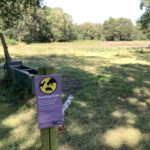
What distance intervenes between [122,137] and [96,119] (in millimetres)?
700

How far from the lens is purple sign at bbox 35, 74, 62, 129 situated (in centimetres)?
259

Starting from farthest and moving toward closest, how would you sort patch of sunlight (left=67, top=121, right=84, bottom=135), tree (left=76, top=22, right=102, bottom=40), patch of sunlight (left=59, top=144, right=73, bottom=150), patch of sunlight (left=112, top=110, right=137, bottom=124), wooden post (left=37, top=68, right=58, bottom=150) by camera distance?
tree (left=76, top=22, right=102, bottom=40) < patch of sunlight (left=112, top=110, right=137, bottom=124) < patch of sunlight (left=67, top=121, right=84, bottom=135) < patch of sunlight (left=59, top=144, right=73, bottom=150) < wooden post (left=37, top=68, right=58, bottom=150)

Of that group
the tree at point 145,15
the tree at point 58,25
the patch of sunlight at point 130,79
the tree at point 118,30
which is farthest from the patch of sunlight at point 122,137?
the tree at point 118,30

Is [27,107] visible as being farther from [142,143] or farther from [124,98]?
[142,143]

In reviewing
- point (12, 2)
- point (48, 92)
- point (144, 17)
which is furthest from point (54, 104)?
point (144, 17)

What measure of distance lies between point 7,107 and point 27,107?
46 cm

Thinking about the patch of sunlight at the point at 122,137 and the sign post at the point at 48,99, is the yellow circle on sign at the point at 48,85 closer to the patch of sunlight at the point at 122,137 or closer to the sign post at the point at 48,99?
the sign post at the point at 48,99

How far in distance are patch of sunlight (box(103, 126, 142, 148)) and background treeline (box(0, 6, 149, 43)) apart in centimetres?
2736

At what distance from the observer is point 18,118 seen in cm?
582

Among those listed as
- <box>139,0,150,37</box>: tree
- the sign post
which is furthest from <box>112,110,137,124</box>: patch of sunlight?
<box>139,0,150,37</box>: tree

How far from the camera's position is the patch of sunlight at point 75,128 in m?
5.09

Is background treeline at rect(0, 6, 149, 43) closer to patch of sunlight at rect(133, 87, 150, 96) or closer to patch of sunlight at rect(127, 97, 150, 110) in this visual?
patch of sunlight at rect(133, 87, 150, 96)

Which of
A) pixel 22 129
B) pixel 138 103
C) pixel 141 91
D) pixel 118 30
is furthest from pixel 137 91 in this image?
pixel 118 30

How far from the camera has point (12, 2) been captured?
9.17 metres
